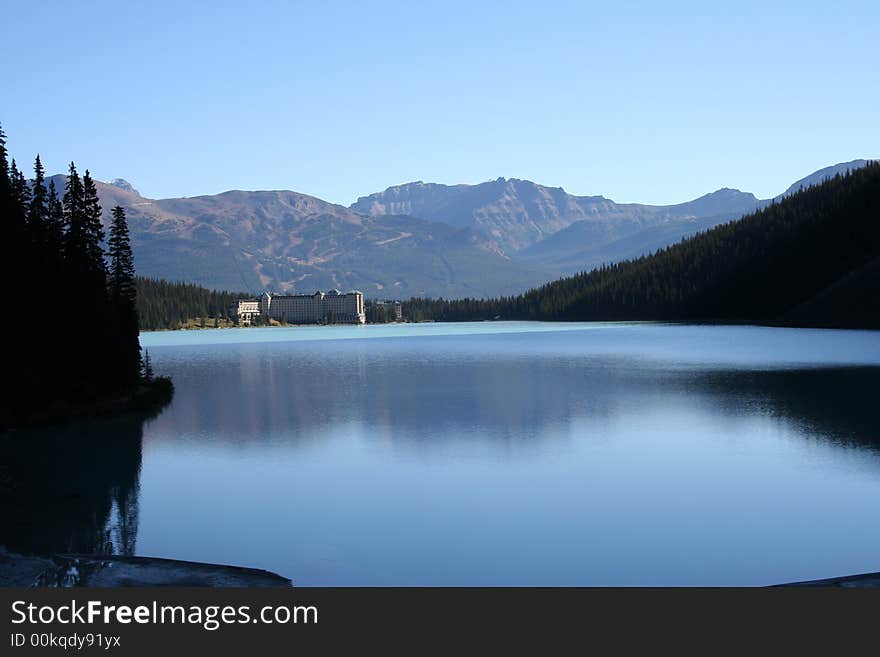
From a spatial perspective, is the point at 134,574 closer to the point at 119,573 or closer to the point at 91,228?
the point at 119,573

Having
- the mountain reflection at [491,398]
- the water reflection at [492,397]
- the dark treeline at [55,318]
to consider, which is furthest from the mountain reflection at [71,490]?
the water reflection at [492,397]

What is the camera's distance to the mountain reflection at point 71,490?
28.1 meters

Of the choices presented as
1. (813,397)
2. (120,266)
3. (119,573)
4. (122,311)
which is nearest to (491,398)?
(813,397)

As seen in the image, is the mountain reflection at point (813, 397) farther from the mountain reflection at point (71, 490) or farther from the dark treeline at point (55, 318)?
the dark treeline at point (55, 318)

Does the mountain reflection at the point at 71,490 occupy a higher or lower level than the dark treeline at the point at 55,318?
lower

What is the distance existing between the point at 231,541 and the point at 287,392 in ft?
178

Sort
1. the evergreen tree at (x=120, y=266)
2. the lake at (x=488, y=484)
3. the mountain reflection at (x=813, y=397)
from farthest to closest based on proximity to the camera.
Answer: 1. the evergreen tree at (x=120, y=266)
2. the mountain reflection at (x=813, y=397)
3. the lake at (x=488, y=484)

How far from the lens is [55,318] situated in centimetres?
6084

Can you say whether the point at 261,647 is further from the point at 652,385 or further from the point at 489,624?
the point at 652,385

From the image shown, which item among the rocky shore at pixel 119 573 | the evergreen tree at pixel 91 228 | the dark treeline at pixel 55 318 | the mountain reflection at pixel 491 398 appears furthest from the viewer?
the evergreen tree at pixel 91 228

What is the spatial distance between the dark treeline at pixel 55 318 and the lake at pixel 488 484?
14.2ft

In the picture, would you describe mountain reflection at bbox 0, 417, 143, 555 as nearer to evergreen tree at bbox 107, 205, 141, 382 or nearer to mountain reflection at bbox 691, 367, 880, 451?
evergreen tree at bbox 107, 205, 141, 382

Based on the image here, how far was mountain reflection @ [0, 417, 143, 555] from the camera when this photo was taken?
2808 centimetres

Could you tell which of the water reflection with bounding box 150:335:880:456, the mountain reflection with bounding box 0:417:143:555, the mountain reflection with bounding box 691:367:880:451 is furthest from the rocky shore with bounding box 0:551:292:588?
the mountain reflection with bounding box 691:367:880:451
